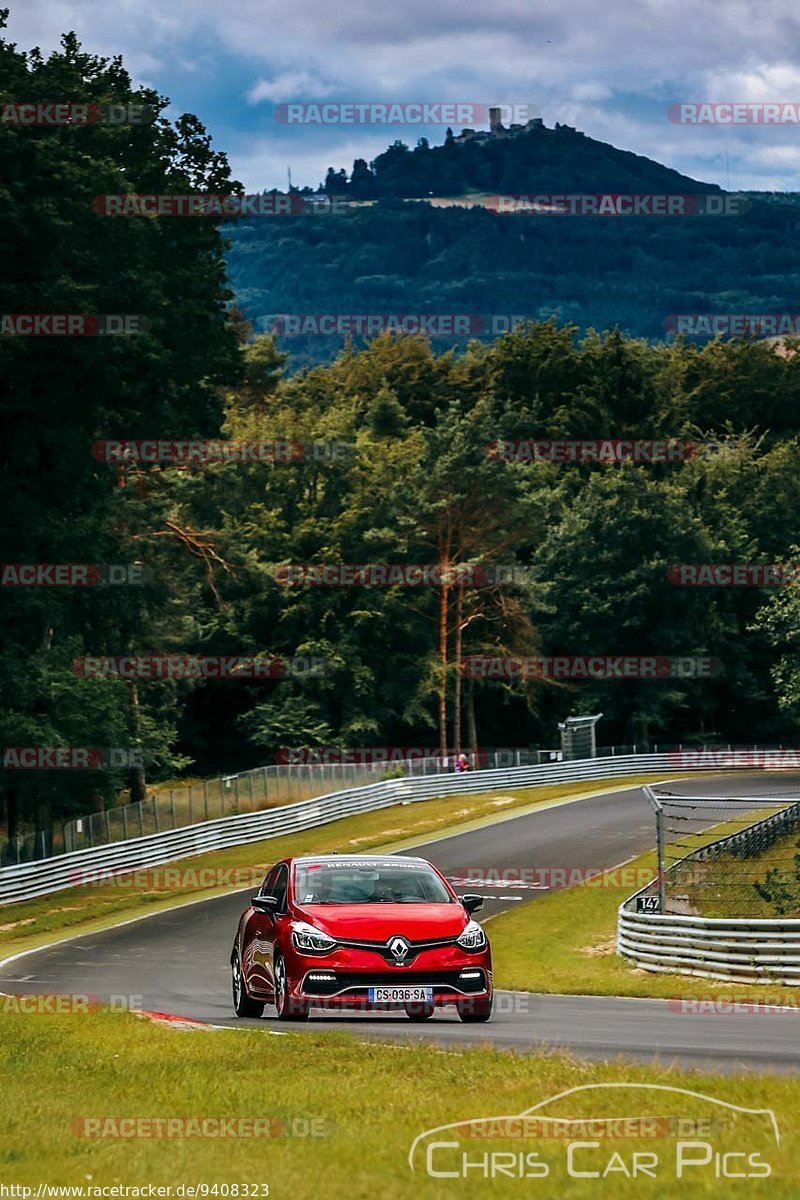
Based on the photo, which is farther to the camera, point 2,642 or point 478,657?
point 478,657

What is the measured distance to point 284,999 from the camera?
53.8ft

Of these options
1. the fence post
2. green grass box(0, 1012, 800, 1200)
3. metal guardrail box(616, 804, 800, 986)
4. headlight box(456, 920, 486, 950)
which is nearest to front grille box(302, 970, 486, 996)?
headlight box(456, 920, 486, 950)

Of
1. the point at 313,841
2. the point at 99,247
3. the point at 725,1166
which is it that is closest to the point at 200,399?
the point at 99,247

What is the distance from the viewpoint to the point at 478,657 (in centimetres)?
8581

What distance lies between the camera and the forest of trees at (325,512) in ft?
147

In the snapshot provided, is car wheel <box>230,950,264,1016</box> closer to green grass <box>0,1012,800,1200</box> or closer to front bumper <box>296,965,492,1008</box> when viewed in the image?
front bumper <box>296,965,492,1008</box>

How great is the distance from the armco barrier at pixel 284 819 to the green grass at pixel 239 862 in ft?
1.40

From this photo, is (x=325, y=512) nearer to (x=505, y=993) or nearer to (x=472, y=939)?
(x=505, y=993)

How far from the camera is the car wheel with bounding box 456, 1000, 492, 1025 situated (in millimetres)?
16359

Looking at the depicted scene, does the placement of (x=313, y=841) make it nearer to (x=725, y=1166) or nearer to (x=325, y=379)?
(x=725, y=1166)

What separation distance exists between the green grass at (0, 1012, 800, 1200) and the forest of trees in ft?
100

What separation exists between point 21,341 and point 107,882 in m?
14.6

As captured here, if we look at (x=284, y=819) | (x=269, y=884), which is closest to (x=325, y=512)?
(x=284, y=819)

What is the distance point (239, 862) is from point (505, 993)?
26.8 m
